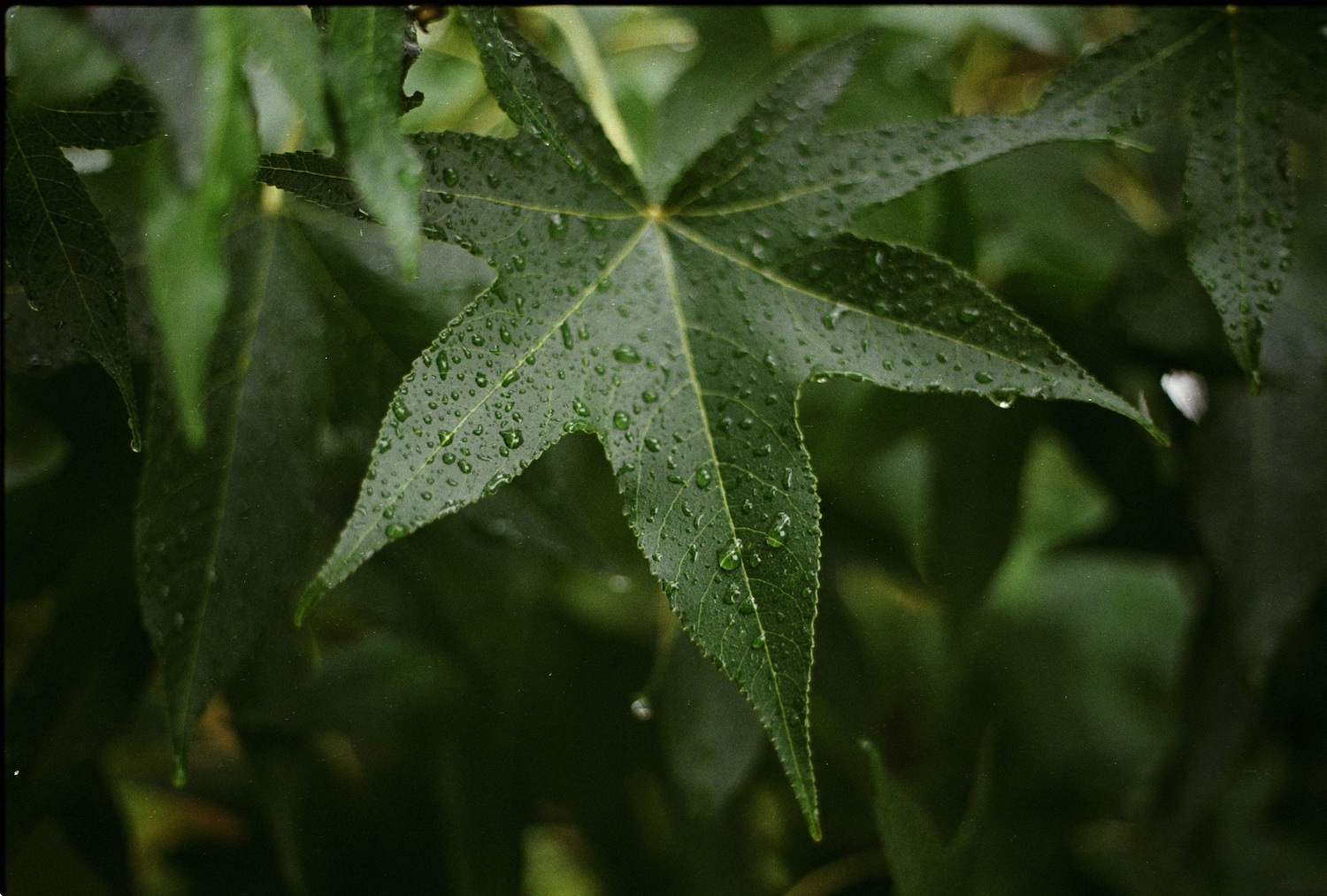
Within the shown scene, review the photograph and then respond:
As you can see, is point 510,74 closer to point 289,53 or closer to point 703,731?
point 289,53

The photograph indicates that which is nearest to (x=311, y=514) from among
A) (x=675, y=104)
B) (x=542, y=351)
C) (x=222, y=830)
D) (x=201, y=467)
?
(x=201, y=467)

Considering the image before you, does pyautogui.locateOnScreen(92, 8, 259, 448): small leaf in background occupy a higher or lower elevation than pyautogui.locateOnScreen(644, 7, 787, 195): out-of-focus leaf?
lower

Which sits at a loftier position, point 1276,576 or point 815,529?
point 815,529

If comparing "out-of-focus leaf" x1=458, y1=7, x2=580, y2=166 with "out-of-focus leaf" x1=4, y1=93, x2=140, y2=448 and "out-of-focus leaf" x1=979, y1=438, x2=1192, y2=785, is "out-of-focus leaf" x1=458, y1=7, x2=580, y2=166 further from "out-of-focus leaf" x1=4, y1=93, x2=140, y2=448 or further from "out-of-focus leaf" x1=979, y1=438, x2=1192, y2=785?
"out-of-focus leaf" x1=979, y1=438, x2=1192, y2=785

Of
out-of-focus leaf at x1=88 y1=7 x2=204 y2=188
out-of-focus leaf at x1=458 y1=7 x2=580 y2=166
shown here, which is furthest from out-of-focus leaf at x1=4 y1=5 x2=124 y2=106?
out-of-focus leaf at x1=458 y1=7 x2=580 y2=166

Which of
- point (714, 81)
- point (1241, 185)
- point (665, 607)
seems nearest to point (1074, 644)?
point (665, 607)

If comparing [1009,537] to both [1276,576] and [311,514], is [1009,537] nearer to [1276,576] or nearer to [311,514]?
[1276,576]
